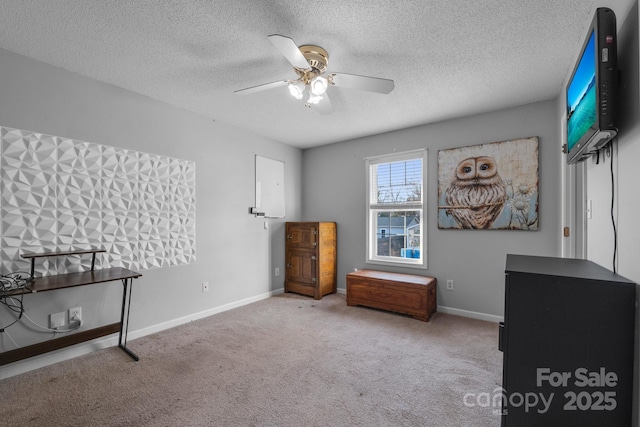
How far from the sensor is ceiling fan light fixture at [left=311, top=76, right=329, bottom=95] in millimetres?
2012

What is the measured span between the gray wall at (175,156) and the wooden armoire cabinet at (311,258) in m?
0.19

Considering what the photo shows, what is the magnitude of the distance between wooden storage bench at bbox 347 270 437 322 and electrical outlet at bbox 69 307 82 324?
291 centimetres

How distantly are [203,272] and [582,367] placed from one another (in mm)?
3451

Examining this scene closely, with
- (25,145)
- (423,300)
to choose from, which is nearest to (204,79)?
(25,145)

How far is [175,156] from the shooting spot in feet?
10.6

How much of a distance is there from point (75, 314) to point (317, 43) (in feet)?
10.1

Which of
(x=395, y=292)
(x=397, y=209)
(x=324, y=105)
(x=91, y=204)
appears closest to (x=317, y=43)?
(x=324, y=105)

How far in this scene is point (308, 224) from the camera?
4.34 meters

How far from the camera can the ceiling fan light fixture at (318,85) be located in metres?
2.01

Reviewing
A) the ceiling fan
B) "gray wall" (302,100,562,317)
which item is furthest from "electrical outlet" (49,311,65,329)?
"gray wall" (302,100,562,317)

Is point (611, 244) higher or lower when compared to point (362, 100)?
lower

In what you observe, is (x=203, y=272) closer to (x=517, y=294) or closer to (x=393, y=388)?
(x=393, y=388)

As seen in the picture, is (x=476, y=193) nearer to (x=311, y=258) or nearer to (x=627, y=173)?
(x=627, y=173)

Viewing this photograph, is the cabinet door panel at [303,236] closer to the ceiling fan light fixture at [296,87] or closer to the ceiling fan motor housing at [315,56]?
the ceiling fan light fixture at [296,87]
